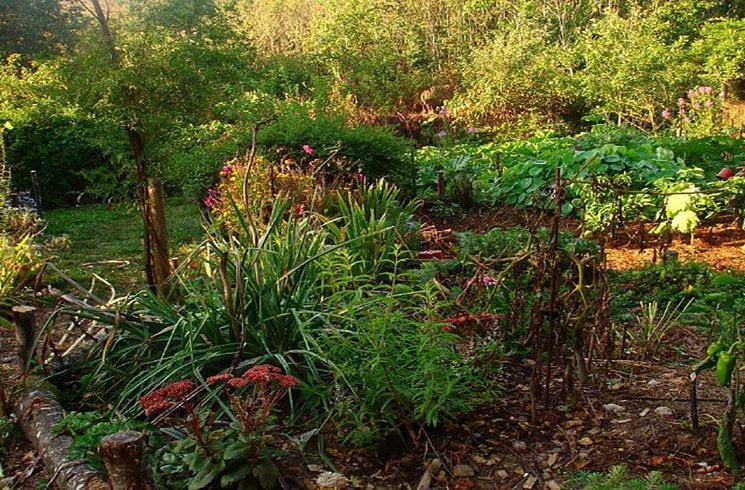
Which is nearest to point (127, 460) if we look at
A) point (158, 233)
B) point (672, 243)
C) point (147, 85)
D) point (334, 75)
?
point (158, 233)

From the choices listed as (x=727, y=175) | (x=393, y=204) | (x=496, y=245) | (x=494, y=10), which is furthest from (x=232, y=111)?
(x=494, y=10)

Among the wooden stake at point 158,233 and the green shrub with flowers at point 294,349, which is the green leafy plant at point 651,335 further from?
the wooden stake at point 158,233

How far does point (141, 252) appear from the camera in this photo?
238 inches

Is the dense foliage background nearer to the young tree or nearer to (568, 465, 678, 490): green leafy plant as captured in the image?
the young tree

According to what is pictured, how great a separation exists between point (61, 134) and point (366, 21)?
8436 mm

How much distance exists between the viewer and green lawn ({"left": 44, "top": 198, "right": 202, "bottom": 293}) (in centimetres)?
507

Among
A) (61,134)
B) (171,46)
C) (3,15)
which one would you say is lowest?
(61,134)

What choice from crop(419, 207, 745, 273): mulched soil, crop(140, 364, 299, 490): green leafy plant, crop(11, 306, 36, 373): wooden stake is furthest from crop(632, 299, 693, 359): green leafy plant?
crop(11, 306, 36, 373): wooden stake

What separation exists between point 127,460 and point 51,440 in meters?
0.67

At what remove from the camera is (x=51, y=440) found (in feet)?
7.47

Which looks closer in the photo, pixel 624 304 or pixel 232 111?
pixel 624 304

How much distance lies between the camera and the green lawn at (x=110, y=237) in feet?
16.6

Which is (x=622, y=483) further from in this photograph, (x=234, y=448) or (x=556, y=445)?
(x=234, y=448)

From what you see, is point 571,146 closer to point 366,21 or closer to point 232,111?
point 232,111
